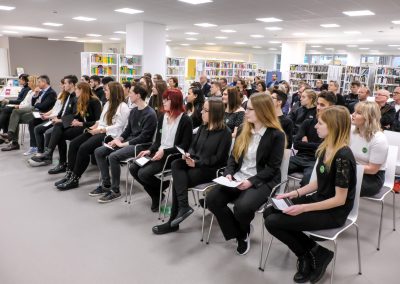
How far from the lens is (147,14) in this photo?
998 centimetres

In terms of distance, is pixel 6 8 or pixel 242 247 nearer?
pixel 242 247

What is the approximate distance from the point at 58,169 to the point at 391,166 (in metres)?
4.18

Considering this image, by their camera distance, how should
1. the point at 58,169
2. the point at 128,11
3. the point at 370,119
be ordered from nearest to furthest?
the point at 370,119 → the point at 58,169 → the point at 128,11

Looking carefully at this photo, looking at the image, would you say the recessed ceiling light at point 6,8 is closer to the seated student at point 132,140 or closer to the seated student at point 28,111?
the seated student at point 28,111

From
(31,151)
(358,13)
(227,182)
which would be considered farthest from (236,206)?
(358,13)

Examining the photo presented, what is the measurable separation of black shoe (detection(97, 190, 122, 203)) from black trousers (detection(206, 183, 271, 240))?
1.58 m

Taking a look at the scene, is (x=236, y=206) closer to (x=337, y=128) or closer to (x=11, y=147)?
(x=337, y=128)

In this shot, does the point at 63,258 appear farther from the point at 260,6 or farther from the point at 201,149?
the point at 260,6

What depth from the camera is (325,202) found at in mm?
2311

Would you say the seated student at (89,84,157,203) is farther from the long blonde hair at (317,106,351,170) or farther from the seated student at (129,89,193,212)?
the long blonde hair at (317,106,351,170)

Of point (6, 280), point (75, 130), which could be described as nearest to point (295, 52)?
point (75, 130)

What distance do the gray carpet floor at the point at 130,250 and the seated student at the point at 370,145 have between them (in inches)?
23.6

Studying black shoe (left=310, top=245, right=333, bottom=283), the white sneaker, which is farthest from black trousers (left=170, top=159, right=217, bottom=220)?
the white sneaker

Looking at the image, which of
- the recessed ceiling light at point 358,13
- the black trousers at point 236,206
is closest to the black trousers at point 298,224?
the black trousers at point 236,206
